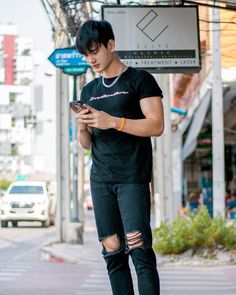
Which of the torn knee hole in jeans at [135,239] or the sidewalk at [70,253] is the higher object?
the torn knee hole in jeans at [135,239]

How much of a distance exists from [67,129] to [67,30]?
1.97 meters

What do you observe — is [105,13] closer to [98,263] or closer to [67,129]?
[98,263]

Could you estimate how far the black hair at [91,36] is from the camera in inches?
189

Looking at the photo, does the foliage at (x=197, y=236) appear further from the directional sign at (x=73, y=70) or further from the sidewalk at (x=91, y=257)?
the directional sign at (x=73, y=70)

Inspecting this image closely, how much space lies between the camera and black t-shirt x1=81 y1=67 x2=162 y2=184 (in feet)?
16.0

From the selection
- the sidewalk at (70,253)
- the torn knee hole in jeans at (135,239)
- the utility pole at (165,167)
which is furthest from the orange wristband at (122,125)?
the utility pole at (165,167)

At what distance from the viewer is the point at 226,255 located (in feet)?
44.5

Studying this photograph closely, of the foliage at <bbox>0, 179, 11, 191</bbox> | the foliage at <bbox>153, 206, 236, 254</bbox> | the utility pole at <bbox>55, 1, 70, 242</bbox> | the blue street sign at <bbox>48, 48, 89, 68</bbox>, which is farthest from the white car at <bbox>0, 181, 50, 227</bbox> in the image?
the foliage at <bbox>0, 179, 11, 191</bbox>

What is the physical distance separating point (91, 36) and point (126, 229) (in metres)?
1.04

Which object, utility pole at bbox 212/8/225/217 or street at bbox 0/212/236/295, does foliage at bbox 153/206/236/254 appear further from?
utility pole at bbox 212/8/225/217

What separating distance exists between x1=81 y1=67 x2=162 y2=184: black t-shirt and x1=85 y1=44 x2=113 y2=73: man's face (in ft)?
0.42

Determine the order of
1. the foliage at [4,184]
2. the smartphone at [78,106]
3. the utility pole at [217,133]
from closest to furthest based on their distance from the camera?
the smartphone at [78,106]
the utility pole at [217,133]
the foliage at [4,184]

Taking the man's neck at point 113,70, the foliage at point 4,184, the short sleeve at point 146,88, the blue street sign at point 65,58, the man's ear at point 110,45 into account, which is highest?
the blue street sign at point 65,58

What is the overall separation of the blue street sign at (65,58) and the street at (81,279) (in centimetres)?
346
